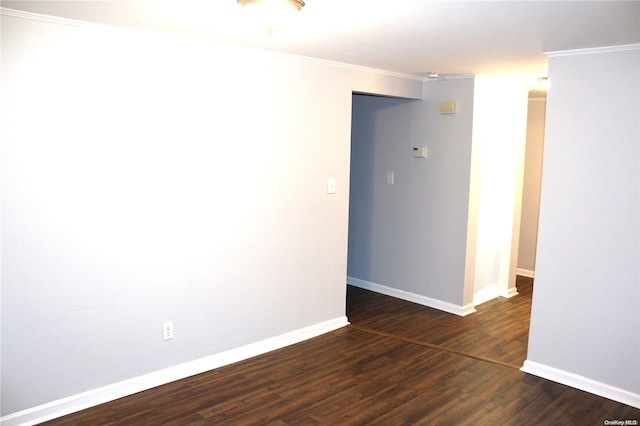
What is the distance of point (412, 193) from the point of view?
17.0 feet

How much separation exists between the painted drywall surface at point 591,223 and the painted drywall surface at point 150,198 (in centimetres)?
166

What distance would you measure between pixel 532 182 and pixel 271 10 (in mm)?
4944

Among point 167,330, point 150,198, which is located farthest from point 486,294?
point 150,198

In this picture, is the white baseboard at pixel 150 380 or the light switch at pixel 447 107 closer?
the white baseboard at pixel 150 380

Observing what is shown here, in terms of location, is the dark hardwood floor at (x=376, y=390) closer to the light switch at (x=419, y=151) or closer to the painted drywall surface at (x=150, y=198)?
the painted drywall surface at (x=150, y=198)

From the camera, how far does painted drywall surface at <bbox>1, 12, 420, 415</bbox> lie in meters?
2.75

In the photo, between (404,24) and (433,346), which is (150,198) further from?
(433,346)

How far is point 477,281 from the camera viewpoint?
17.4 ft

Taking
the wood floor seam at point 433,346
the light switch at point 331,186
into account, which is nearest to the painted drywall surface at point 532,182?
the wood floor seam at point 433,346

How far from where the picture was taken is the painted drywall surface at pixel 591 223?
10.5 feet

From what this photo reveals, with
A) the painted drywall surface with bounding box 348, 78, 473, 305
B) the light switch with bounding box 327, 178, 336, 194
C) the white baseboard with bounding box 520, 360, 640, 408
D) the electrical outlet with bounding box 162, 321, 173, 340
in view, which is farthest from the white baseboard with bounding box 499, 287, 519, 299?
the electrical outlet with bounding box 162, 321, 173, 340

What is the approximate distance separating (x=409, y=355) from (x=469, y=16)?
2471mm

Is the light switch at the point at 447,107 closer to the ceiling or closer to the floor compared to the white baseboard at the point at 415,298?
A: closer to the ceiling

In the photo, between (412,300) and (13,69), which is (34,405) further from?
(412,300)
